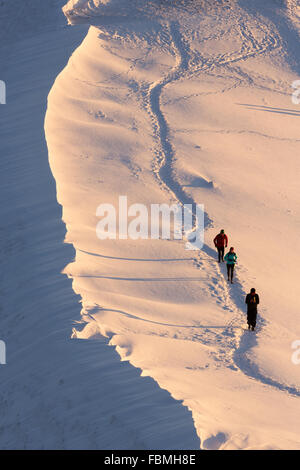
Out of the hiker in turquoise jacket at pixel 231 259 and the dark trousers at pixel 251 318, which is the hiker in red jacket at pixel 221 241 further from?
the dark trousers at pixel 251 318

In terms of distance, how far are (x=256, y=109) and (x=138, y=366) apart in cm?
1799

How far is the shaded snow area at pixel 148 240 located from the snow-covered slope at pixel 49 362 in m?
0.04

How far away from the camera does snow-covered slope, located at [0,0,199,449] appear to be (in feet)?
41.7

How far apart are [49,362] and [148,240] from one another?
6175 millimetres

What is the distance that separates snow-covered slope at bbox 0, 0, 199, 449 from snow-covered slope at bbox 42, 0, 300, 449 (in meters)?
0.40

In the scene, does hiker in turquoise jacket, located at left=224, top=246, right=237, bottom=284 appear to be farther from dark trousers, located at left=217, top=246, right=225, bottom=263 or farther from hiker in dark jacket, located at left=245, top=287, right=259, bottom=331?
hiker in dark jacket, located at left=245, top=287, right=259, bottom=331

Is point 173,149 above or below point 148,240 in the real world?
below

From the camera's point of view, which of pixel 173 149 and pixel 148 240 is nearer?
pixel 148 240

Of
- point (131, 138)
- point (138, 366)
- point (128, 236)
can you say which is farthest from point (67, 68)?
point (138, 366)

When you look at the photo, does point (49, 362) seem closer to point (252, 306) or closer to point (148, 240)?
point (252, 306)

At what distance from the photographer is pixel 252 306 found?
53.1ft

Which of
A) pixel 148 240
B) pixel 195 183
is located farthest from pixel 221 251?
pixel 195 183

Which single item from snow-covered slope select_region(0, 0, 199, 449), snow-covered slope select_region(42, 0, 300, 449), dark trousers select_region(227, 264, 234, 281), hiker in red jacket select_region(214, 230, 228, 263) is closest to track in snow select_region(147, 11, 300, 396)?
snow-covered slope select_region(42, 0, 300, 449)

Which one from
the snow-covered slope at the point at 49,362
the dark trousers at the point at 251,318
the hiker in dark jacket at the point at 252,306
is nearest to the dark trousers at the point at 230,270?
the hiker in dark jacket at the point at 252,306
